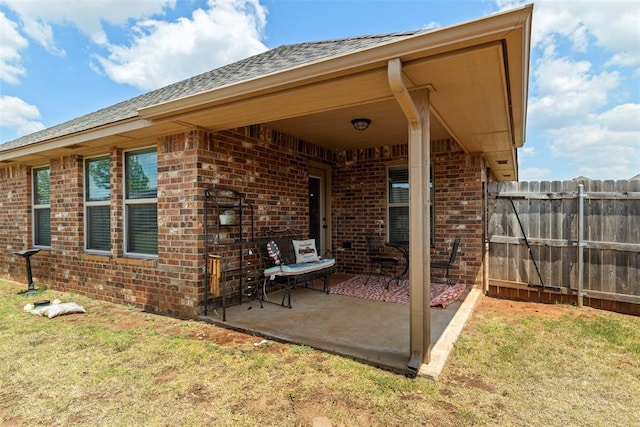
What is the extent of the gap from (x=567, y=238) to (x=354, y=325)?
404 cm

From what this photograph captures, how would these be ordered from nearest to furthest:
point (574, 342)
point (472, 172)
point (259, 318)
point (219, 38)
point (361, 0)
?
point (574, 342), point (259, 318), point (361, 0), point (472, 172), point (219, 38)

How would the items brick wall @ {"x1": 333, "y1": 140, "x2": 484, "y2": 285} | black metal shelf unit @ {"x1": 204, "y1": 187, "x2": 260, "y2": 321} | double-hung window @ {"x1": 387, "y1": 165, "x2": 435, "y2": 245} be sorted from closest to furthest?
1. black metal shelf unit @ {"x1": 204, "y1": 187, "x2": 260, "y2": 321}
2. brick wall @ {"x1": 333, "y1": 140, "x2": 484, "y2": 285}
3. double-hung window @ {"x1": 387, "y1": 165, "x2": 435, "y2": 245}

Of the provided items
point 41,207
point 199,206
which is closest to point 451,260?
point 199,206

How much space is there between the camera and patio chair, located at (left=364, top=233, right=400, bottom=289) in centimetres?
619

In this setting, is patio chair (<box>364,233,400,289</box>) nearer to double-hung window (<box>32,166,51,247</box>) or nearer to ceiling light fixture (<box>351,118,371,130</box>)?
ceiling light fixture (<box>351,118,371,130</box>)

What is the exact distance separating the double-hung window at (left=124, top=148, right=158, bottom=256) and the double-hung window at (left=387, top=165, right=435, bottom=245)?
4.29m

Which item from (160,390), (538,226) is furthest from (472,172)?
(160,390)

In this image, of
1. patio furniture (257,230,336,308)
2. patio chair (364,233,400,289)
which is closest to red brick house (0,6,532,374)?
patio chair (364,233,400,289)

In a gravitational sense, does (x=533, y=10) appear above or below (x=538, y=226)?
above

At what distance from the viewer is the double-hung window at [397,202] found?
6512 mm

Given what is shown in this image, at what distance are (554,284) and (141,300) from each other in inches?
258

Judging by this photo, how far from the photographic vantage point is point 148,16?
7.59 m

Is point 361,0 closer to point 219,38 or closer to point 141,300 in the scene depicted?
point 141,300

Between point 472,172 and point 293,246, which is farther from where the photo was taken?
point 472,172
